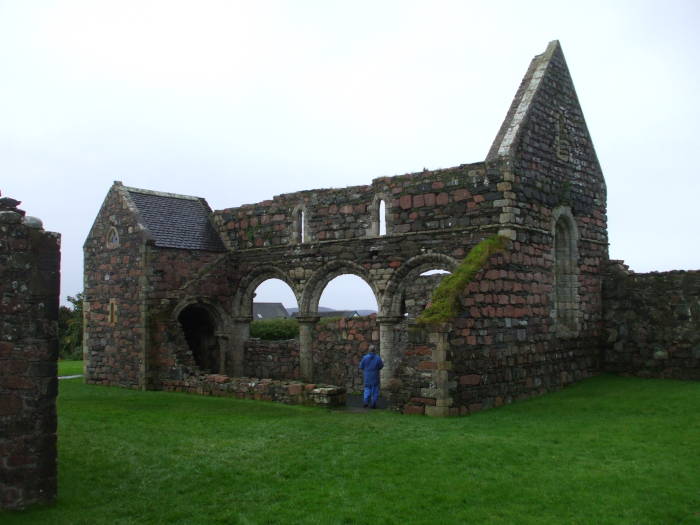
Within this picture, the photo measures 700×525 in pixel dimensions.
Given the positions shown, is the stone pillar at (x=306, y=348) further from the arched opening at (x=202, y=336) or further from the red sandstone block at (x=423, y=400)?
the red sandstone block at (x=423, y=400)

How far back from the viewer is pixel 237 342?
2130cm

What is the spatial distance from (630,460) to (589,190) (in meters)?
10.00

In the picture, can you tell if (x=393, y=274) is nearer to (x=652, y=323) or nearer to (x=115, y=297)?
(x=652, y=323)

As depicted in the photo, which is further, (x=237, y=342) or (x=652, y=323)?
(x=237, y=342)

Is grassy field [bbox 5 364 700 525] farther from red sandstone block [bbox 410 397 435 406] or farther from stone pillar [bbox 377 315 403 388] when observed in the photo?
stone pillar [bbox 377 315 403 388]

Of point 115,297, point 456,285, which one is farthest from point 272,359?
point 456,285

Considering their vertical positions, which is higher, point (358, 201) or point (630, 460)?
point (358, 201)

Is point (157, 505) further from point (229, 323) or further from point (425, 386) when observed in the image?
point (229, 323)

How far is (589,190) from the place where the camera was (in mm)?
18125

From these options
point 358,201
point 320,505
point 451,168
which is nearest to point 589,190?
point 451,168

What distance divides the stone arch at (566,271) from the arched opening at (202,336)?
10382mm

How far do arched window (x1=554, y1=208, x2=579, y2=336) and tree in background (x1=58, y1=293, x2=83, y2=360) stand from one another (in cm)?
2660

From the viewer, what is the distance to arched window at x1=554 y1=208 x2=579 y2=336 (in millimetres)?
17109

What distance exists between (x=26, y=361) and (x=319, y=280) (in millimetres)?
12033
